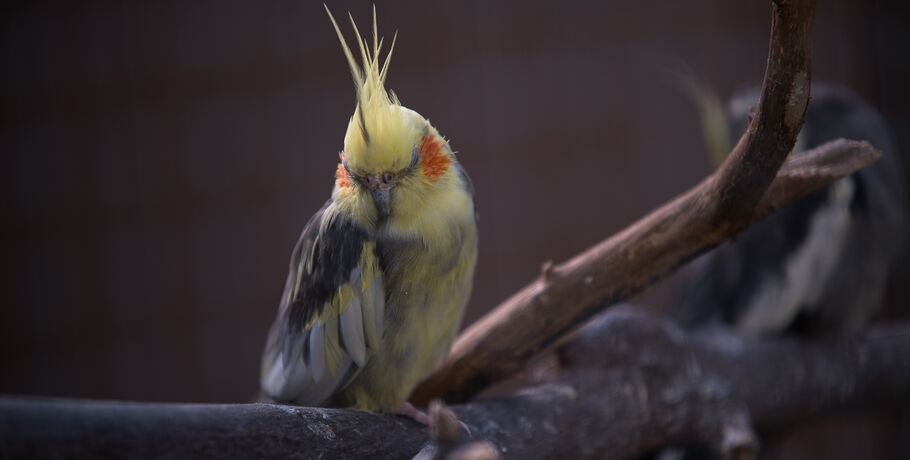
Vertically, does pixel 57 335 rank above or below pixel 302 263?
below

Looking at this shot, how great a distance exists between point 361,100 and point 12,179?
2.80 metres

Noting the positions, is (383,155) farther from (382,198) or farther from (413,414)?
(413,414)

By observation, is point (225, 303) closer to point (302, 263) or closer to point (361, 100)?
point (302, 263)

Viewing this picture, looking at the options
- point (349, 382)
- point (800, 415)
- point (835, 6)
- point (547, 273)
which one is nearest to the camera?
point (349, 382)

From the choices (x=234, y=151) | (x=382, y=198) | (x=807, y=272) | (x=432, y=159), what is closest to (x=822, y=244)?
(x=807, y=272)

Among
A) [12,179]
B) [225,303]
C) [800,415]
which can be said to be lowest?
[800,415]

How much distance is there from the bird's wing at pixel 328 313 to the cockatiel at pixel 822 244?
1.38 meters

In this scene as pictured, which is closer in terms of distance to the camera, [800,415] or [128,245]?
Result: [800,415]

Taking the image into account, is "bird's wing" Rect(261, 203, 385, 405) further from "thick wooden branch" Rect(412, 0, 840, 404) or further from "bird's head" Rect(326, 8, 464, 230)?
"thick wooden branch" Rect(412, 0, 840, 404)

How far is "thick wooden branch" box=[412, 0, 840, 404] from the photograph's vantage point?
1413 mm

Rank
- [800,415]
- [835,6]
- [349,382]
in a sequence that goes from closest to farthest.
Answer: [349,382] < [800,415] < [835,6]

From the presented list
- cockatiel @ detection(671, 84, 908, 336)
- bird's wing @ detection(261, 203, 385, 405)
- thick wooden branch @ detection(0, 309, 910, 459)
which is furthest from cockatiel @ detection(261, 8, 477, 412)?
cockatiel @ detection(671, 84, 908, 336)

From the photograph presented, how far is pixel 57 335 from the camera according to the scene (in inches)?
147

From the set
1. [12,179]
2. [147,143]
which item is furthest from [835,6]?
[12,179]
